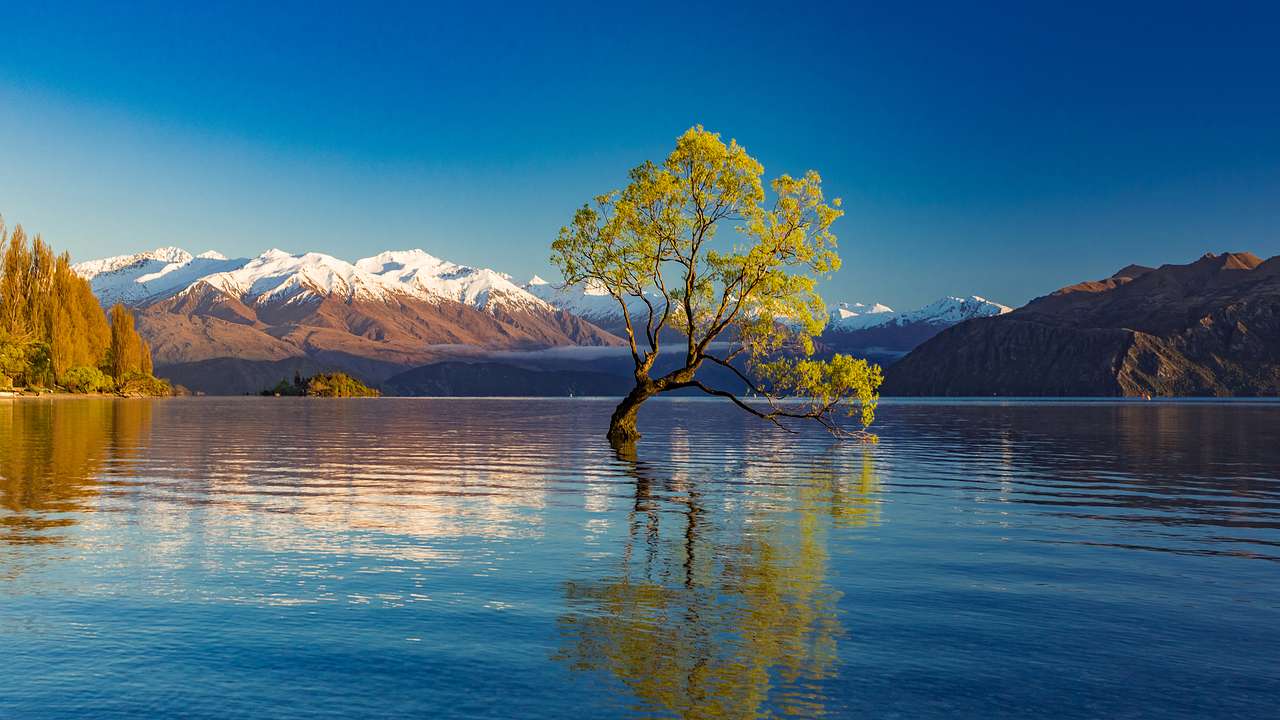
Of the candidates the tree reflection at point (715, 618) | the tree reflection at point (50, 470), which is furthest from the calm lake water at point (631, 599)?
the tree reflection at point (50, 470)

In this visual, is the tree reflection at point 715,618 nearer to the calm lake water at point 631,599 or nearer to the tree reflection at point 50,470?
the calm lake water at point 631,599

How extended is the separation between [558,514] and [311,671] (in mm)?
16808

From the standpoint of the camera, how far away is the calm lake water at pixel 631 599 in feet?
39.5

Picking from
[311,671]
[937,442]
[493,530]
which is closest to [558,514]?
[493,530]

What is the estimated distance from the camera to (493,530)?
85.1 feet

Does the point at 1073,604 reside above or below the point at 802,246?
below

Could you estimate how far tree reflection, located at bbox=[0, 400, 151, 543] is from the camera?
2636 centimetres

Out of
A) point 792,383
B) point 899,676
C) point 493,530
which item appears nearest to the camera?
point 899,676

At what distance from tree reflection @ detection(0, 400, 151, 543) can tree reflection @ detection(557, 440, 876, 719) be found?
582 inches

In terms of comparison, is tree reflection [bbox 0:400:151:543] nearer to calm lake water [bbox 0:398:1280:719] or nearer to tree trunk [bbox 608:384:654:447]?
calm lake water [bbox 0:398:1280:719]

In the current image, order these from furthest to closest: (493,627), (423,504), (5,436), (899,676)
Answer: (5,436), (423,504), (493,627), (899,676)

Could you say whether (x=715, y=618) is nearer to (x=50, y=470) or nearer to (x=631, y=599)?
(x=631, y=599)

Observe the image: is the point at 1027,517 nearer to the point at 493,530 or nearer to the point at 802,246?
the point at 493,530

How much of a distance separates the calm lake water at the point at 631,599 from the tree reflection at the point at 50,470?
0.32 metres
